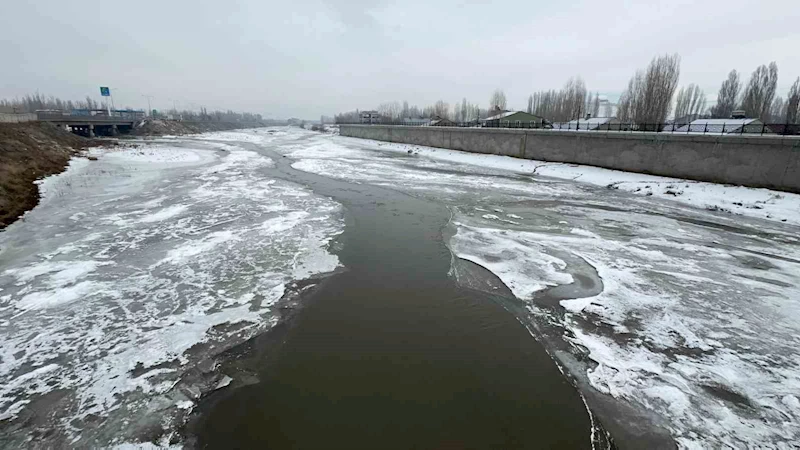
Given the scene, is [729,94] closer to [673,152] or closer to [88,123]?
[673,152]

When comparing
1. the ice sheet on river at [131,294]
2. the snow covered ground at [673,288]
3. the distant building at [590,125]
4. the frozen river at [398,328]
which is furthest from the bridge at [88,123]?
the distant building at [590,125]

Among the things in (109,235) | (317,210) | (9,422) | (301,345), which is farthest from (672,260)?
(109,235)

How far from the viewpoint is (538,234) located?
1239 centimetres

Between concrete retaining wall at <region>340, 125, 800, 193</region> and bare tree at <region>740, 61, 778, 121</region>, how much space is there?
48.3 meters

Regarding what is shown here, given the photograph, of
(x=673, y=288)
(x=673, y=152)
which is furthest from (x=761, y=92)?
(x=673, y=288)

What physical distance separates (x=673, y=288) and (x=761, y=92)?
73554mm

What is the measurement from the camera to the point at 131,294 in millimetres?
7848

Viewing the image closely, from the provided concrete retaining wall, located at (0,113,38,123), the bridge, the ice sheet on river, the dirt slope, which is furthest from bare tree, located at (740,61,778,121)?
the bridge

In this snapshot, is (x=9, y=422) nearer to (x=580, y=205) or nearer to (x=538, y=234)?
(x=538, y=234)

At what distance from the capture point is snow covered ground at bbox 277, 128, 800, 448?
5.13m

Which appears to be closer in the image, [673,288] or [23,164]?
[673,288]

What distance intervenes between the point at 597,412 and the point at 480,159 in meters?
32.2

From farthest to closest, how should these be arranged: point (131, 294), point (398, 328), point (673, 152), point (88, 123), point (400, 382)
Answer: point (88, 123)
point (673, 152)
point (131, 294)
point (398, 328)
point (400, 382)

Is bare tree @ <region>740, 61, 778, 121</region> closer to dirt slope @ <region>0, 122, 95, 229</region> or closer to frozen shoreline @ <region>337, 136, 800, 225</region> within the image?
frozen shoreline @ <region>337, 136, 800, 225</region>
